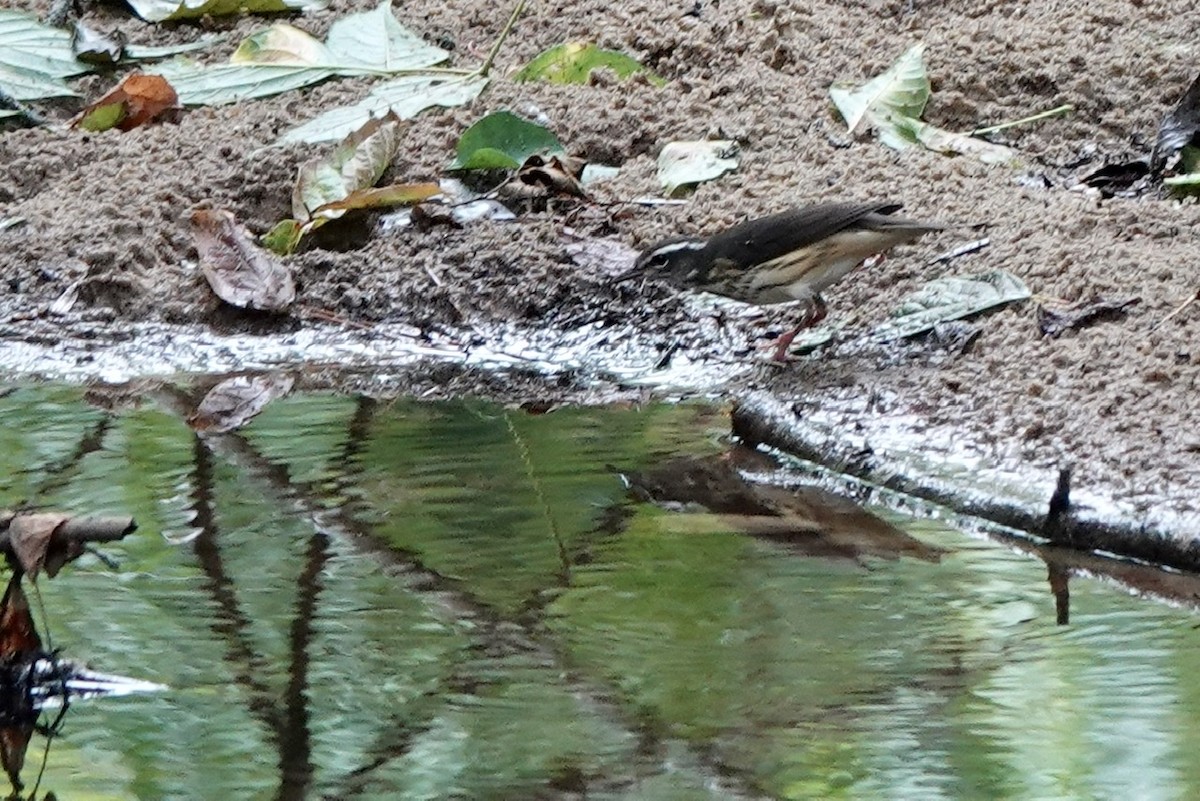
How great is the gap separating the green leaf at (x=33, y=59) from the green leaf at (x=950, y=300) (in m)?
4.38

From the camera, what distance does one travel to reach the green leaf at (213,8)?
344 inches

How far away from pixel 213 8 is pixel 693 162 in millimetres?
3064

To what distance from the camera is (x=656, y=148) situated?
7.18 meters

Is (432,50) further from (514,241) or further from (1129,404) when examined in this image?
(1129,404)

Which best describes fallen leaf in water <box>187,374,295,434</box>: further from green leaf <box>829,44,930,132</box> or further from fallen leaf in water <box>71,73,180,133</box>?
green leaf <box>829,44,930,132</box>

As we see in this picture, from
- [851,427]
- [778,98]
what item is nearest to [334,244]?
[778,98]

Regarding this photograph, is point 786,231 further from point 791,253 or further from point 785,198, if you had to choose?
point 785,198

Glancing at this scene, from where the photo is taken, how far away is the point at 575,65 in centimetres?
778

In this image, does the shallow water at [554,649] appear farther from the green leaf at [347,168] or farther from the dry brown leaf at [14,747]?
the green leaf at [347,168]

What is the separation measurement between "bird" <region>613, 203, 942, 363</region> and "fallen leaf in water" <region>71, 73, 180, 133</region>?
3033 mm

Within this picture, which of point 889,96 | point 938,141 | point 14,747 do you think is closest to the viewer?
point 14,747

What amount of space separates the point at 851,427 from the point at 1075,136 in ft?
10.3

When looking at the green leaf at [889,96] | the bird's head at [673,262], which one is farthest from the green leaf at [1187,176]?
the bird's head at [673,262]

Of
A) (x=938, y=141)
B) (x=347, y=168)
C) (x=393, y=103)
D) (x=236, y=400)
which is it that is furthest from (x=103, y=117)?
(x=938, y=141)
